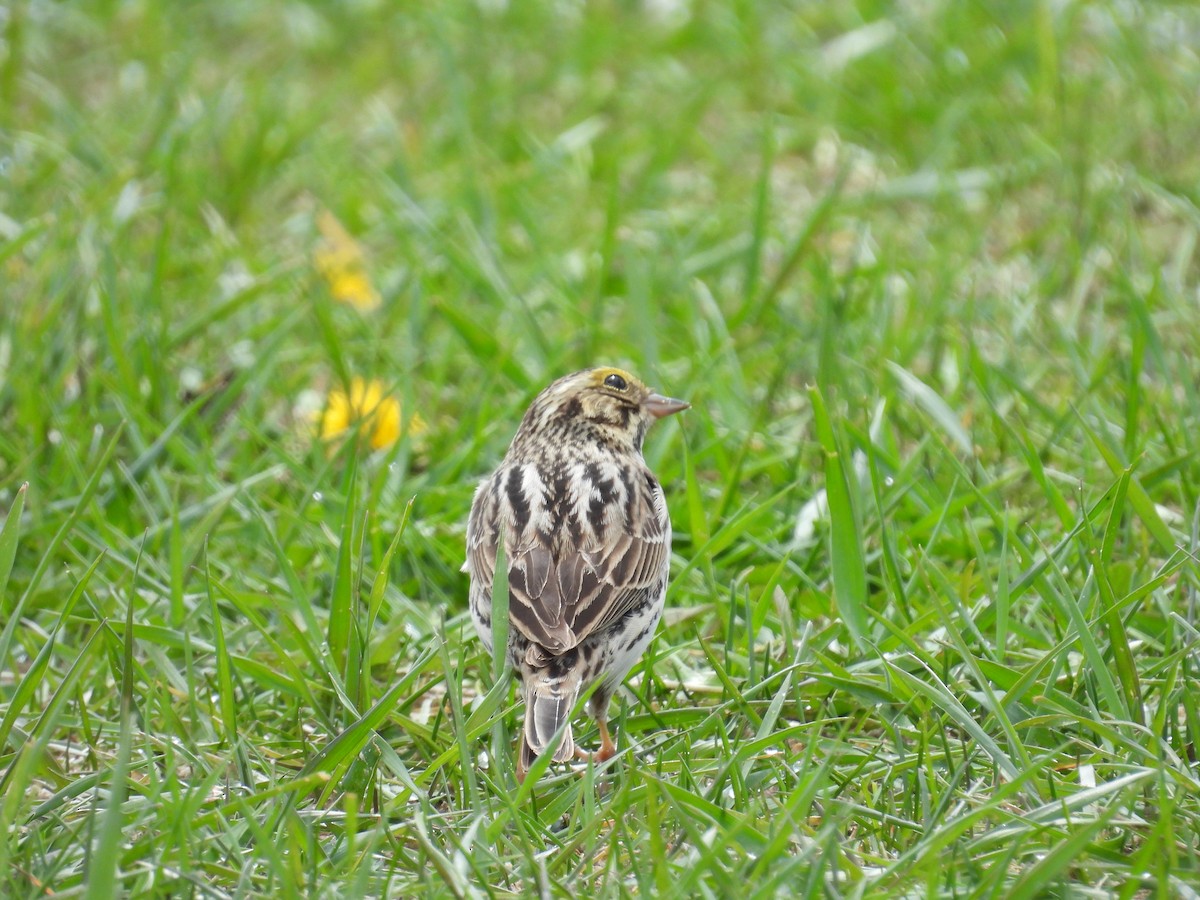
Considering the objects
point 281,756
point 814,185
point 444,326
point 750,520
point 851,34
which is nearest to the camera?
point 281,756

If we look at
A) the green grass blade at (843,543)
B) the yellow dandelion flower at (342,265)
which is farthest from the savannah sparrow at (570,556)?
the yellow dandelion flower at (342,265)

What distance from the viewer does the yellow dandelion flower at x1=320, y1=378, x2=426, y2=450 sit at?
19.3ft

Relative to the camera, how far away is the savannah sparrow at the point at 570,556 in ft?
13.9

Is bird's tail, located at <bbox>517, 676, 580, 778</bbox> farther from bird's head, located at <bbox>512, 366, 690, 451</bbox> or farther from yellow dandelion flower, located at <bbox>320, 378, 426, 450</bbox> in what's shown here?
yellow dandelion flower, located at <bbox>320, 378, 426, 450</bbox>

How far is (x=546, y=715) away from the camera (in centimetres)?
409

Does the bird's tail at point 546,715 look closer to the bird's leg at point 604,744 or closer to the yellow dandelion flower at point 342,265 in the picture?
the bird's leg at point 604,744

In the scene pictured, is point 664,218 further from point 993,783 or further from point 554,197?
point 993,783

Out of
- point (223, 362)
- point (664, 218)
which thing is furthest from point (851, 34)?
point (223, 362)

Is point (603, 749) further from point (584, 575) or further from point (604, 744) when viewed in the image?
point (584, 575)

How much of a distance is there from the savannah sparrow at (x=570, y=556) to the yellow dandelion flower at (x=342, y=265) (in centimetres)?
246

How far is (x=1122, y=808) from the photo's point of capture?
12.2ft

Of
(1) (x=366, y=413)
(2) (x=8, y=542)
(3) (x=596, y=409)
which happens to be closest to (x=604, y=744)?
(3) (x=596, y=409)

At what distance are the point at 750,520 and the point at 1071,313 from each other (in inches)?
105

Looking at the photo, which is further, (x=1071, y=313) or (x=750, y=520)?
(x=1071, y=313)
